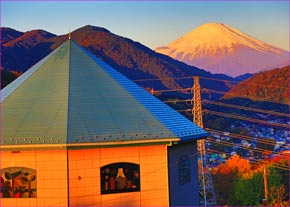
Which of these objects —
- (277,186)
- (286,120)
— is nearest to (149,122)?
A: (277,186)

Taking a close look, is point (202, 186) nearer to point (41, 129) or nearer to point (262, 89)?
point (41, 129)

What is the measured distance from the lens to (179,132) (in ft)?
44.3

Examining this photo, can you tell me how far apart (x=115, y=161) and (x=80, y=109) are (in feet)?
5.28

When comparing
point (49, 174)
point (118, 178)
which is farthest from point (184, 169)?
point (49, 174)

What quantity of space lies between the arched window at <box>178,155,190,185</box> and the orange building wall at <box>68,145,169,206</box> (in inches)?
32.3

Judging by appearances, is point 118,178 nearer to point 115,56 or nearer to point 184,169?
point 184,169

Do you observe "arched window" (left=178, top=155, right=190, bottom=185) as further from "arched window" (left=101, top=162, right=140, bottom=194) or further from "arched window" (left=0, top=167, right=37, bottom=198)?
"arched window" (left=0, top=167, right=37, bottom=198)

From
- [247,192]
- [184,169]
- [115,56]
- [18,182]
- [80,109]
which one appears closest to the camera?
[18,182]

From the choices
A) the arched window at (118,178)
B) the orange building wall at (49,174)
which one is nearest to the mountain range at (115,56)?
the arched window at (118,178)

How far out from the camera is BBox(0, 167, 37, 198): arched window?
12773 millimetres

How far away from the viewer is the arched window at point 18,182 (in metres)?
12.8

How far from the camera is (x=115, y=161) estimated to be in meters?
12.9

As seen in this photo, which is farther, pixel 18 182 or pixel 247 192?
pixel 247 192

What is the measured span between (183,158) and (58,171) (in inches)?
137
